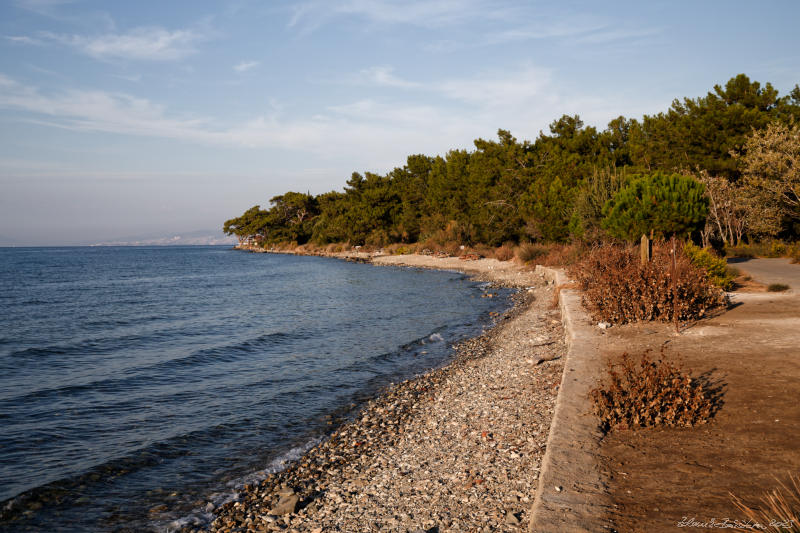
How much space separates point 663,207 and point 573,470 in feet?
59.7

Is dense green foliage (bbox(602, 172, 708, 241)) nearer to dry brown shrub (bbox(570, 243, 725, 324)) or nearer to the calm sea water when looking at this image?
the calm sea water

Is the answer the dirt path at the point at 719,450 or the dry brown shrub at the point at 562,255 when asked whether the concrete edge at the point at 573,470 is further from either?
the dry brown shrub at the point at 562,255

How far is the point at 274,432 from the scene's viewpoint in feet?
30.5

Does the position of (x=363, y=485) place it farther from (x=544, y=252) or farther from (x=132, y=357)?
(x=544, y=252)

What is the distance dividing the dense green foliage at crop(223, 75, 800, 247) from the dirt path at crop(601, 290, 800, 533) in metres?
13.9

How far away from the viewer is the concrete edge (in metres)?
4.09

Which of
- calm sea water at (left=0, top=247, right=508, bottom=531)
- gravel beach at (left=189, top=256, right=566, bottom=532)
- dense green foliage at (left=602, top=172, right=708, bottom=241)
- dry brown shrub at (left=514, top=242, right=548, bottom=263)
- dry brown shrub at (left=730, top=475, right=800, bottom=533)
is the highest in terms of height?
dense green foliage at (left=602, top=172, right=708, bottom=241)

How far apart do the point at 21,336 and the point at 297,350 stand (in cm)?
1247

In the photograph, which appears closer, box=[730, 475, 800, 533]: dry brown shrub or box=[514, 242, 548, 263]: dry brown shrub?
box=[730, 475, 800, 533]: dry brown shrub

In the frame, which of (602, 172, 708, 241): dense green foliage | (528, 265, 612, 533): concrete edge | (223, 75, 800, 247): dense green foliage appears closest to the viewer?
(528, 265, 612, 533): concrete edge

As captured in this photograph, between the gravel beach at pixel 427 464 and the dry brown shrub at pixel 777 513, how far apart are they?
196 cm

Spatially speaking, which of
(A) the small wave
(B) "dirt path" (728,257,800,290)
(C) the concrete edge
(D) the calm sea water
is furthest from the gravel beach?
(B) "dirt path" (728,257,800,290)

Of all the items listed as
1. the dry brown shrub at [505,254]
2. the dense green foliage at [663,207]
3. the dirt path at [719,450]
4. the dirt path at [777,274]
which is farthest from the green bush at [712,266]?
the dry brown shrub at [505,254]

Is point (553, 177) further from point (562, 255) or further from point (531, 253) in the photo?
point (562, 255)
